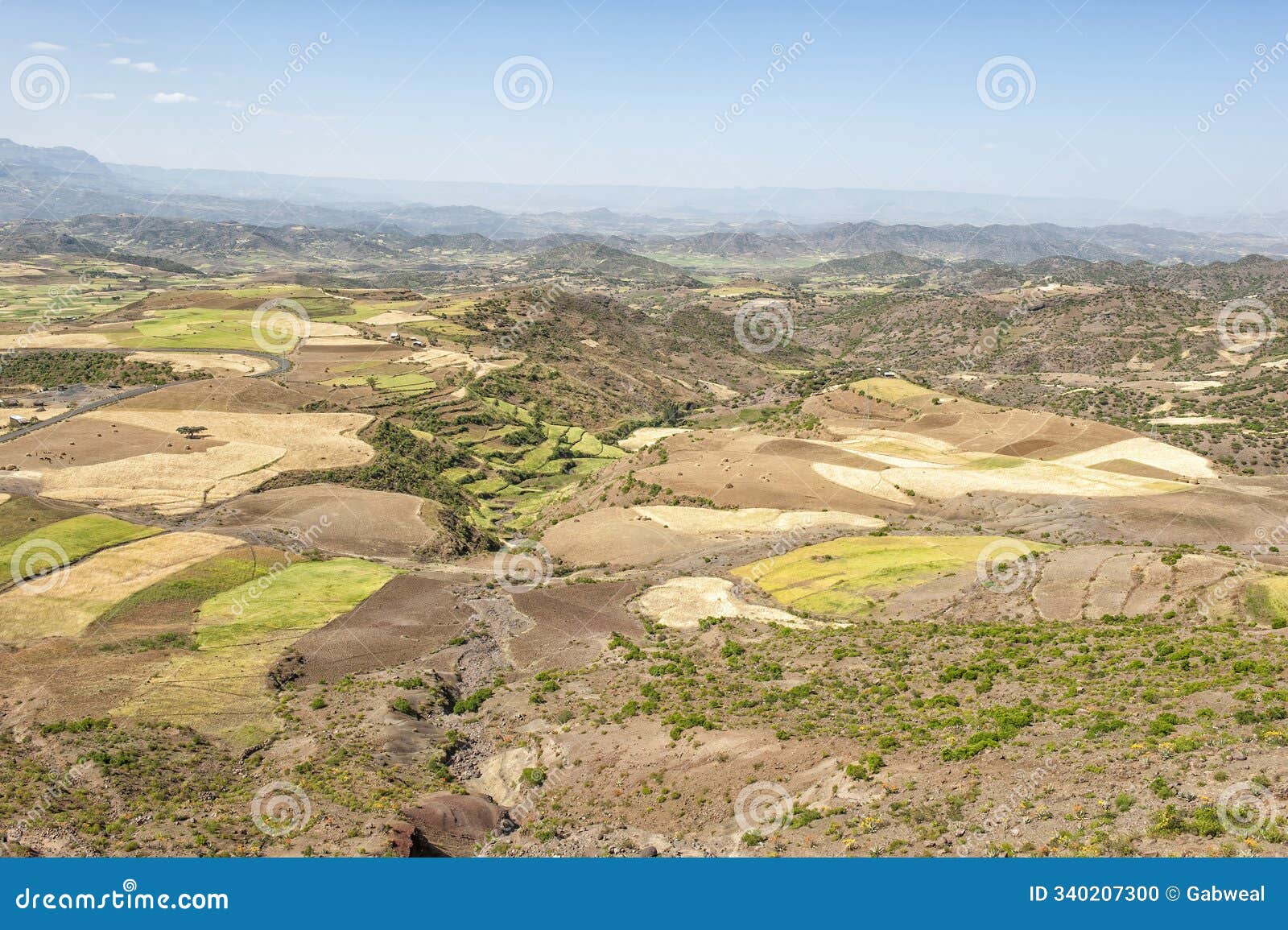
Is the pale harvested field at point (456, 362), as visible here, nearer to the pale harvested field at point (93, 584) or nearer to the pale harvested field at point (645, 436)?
the pale harvested field at point (645, 436)

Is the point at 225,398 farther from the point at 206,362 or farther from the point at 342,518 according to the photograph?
the point at 342,518

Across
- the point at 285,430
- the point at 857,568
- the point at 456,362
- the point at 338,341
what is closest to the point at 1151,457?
the point at 857,568

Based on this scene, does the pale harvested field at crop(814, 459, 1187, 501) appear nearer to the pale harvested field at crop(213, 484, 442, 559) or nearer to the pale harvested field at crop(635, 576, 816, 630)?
the pale harvested field at crop(635, 576, 816, 630)

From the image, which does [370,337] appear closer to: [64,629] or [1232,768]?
[64,629]

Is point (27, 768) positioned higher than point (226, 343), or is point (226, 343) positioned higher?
point (226, 343)

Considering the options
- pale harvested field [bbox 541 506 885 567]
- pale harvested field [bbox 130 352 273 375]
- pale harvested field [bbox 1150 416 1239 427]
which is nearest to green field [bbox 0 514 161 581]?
pale harvested field [bbox 541 506 885 567]

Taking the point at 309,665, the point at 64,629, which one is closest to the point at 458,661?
the point at 309,665
